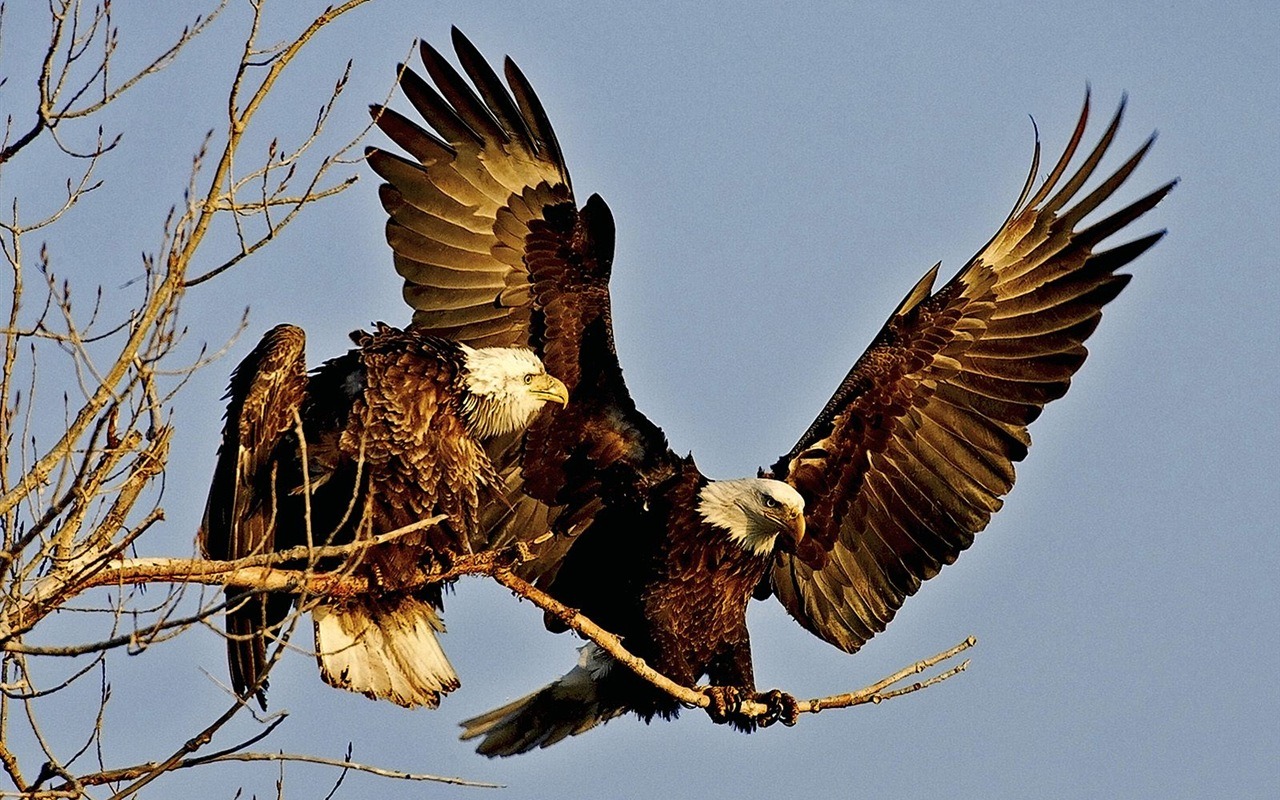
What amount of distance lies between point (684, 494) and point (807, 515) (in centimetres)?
62

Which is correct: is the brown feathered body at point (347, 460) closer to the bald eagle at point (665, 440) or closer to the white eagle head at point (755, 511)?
the bald eagle at point (665, 440)

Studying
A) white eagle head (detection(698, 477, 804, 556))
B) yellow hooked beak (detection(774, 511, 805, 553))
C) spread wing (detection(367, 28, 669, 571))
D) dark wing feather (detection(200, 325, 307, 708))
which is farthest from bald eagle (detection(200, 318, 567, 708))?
yellow hooked beak (detection(774, 511, 805, 553))

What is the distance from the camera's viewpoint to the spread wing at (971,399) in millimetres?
7211

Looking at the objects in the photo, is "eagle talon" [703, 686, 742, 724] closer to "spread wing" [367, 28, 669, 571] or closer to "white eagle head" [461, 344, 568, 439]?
"spread wing" [367, 28, 669, 571]

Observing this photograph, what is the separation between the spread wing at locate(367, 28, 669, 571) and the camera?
6.88m

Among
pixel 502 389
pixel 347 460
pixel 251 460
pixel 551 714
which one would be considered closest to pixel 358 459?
pixel 347 460

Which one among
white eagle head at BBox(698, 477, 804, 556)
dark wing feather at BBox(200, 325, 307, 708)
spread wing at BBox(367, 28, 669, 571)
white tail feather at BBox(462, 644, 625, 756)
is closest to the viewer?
dark wing feather at BBox(200, 325, 307, 708)

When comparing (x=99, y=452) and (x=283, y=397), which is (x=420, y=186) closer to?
(x=283, y=397)

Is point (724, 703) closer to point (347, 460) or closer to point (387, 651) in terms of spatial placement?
point (387, 651)

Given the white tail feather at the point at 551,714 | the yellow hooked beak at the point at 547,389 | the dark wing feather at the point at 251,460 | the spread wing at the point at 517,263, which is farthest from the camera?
the white tail feather at the point at 551,714

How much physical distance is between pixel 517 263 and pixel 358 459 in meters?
1.70

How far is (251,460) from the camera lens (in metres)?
5.84

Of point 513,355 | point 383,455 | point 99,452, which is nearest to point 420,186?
point 513,355

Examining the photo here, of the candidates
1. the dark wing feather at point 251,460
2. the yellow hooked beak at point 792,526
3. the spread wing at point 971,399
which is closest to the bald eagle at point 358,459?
the dark wing feather at point 251,460
